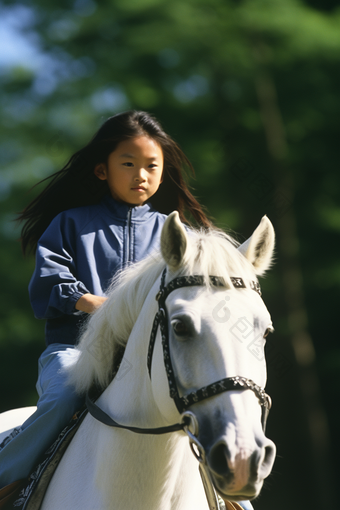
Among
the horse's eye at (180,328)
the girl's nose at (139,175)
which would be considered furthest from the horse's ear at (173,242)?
the girl's nose at (139,175)

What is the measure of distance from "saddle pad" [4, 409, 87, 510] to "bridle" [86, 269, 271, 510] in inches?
6.9

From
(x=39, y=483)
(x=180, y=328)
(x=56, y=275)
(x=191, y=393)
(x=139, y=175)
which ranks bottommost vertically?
(x=39, y=483)

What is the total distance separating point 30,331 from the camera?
24.9 ft

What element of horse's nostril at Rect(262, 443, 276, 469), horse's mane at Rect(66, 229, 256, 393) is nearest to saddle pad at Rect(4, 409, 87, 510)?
horse's mane at Rect(66, 229, 256, 393)

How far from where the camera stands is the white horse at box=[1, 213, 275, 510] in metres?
1.33

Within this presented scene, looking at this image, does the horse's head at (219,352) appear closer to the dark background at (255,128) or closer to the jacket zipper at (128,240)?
the jacket zipper at (128,240)

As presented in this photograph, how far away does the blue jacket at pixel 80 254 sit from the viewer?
2119mm

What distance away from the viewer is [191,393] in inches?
54.9

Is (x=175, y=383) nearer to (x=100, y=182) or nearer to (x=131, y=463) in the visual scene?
(x=131, y=463)

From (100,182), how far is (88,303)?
30.8 inches

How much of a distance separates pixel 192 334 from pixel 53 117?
647 centimetres

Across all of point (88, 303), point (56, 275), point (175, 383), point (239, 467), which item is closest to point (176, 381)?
point (175, 383)

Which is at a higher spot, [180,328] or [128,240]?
[128,240]

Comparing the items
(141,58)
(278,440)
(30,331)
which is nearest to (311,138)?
(141,58)
